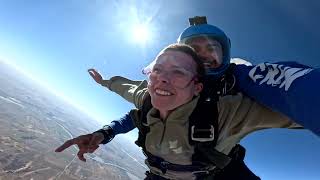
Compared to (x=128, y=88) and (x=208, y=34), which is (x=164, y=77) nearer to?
(x=208, y=34)

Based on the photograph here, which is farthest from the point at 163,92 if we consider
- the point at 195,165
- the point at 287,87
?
the point at 287,87

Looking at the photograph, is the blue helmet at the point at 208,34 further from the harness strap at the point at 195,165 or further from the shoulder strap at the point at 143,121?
the harness strap at the point at 195,165

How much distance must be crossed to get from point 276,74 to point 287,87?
209mm

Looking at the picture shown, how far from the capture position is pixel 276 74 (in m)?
1.59

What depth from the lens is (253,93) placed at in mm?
1777

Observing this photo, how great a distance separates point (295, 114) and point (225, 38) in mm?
1080

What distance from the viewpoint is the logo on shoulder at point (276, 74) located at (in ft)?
4.62

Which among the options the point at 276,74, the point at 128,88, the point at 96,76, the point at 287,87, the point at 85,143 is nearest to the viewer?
the point at 287,87

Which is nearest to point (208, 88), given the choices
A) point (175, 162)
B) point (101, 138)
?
point (175, 162)

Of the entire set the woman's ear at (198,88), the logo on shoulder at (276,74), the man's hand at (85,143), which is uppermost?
the logo on shoulder at (276,74)

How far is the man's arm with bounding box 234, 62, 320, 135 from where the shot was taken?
118cm

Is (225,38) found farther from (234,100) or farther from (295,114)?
(295,114)

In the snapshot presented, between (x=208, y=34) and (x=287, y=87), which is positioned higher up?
(x=208, y=34)

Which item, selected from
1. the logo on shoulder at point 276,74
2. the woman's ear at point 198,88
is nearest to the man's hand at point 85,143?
the woman's ear at point 198,88
